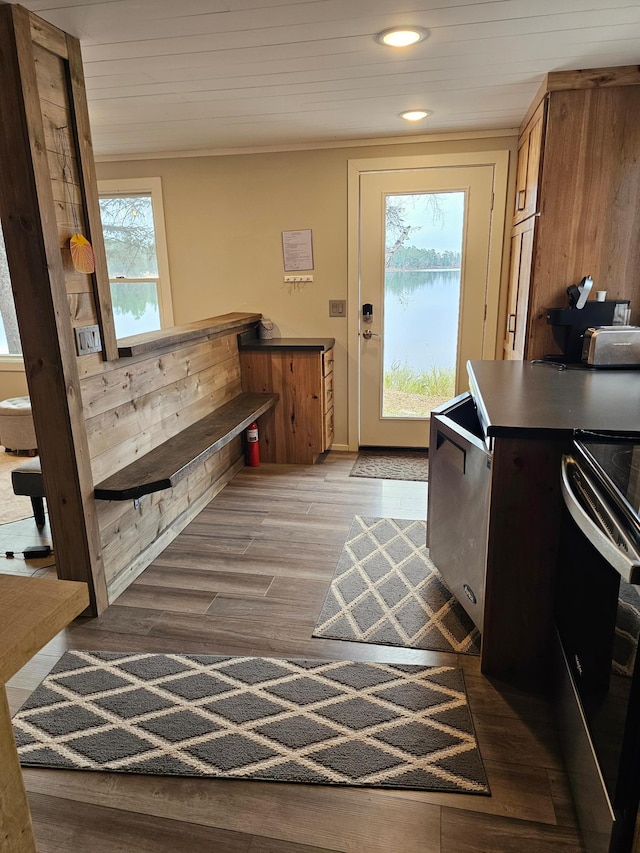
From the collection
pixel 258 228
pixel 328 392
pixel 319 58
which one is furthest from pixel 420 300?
pixel 319 58

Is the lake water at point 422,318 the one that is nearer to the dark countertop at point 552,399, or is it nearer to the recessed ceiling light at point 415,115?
the recessed ceiling light at point 415,115

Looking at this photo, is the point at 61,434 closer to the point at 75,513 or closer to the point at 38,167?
the point at 75,513

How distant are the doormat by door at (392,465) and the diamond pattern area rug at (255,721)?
1990 millimetres

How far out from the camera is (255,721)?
1.71m

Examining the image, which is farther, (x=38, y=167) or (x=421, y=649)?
(x=421, y=649)

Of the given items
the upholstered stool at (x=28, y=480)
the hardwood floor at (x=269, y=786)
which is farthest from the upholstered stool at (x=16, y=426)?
the hardwood floor at (x=269, y=786)

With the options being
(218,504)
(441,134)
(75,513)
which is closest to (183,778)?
(75,513)

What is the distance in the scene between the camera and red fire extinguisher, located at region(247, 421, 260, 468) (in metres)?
4.06

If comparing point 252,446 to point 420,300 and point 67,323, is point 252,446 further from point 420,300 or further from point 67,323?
point 67,323

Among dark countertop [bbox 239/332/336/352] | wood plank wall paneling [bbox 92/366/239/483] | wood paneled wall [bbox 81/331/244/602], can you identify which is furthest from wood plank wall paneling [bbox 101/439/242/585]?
dark countertop [bbox 239/332/336/352]

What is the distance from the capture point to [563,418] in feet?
5.56

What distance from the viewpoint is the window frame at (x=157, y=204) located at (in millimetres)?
4195

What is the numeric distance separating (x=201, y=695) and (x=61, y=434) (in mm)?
1093

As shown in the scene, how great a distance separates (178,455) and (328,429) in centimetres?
179
